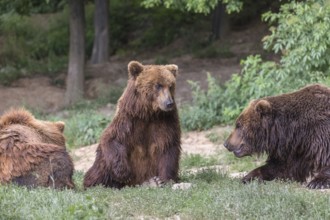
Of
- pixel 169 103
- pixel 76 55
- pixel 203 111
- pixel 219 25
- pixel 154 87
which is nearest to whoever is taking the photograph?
pixel 169 103

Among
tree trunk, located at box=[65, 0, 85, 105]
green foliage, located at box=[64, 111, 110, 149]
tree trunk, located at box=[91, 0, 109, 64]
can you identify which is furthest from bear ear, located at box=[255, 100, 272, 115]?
tree trunk, located at box=[91, 0, 109, 64]

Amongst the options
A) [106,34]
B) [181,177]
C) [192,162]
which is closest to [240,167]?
[192,162]

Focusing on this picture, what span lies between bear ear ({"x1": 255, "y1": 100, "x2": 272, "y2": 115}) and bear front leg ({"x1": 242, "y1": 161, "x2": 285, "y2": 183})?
0.65 metres

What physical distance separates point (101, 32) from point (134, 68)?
1341cm

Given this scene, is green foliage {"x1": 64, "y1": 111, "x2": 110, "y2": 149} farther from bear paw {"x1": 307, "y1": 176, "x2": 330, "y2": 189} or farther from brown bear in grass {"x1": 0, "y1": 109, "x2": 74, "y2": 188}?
bear paw {"x1": 307, "y1": 176, "x2": 330, "y2": 189}

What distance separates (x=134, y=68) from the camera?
344 inches

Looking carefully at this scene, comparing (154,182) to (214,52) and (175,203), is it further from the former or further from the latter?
(214,52)

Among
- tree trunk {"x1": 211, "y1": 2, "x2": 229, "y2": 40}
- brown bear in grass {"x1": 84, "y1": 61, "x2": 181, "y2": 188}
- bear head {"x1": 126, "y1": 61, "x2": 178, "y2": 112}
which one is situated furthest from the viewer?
tree trunk {"x1": 211, "y1": 2, "x2": 229, "y2": 40}

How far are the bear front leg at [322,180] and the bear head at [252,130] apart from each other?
0.71 metres

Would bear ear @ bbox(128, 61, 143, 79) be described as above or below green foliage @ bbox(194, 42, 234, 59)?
above

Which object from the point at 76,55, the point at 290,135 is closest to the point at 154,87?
the point at 290,135

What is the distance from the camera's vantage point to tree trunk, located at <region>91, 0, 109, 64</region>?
21391 mm

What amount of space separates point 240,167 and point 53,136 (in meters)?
4.04

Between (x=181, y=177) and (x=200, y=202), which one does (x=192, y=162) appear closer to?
(x=181, y=177)
